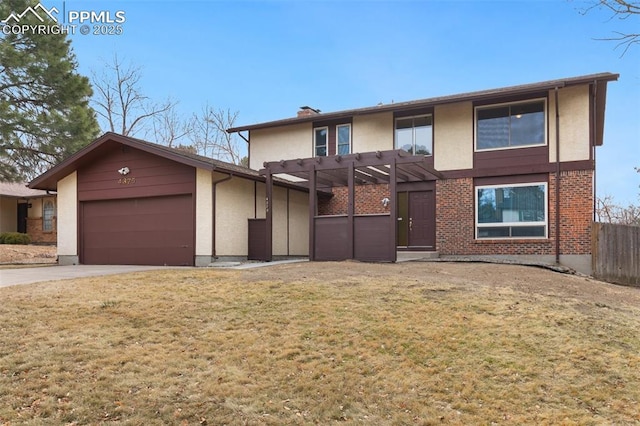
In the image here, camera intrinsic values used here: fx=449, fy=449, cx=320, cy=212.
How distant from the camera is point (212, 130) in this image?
32781 millimetres

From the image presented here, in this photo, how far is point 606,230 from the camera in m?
12.4

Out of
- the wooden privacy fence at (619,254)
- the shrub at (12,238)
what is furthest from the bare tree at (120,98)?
the wooden privacy fence at (619,254)

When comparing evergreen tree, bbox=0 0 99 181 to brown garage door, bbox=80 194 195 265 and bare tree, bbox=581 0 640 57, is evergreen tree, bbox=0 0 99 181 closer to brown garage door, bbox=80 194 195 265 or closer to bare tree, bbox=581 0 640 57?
brown garage door, bbox=80 194 195 265

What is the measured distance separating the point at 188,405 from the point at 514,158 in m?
12.5

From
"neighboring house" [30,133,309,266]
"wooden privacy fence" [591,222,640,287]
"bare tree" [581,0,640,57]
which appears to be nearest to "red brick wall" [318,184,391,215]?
"neighboring house" [30,133,309,266]

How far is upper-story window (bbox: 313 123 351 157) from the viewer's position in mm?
16125

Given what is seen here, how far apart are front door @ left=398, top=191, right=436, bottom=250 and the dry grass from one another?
23.9ft

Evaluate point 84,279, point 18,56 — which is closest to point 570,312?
point 84,279

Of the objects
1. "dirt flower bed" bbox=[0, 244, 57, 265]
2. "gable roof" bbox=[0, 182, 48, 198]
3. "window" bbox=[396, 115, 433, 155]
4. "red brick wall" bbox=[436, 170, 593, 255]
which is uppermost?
"window" bbox=[396, 115, 433, 155]

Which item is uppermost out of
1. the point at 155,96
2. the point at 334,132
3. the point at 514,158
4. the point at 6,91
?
the point at 155,96

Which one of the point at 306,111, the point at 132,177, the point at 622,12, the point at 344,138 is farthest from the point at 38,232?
the point at 622,12

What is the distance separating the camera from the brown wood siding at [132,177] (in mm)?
12844

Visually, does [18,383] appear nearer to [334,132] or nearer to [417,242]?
[417,242]

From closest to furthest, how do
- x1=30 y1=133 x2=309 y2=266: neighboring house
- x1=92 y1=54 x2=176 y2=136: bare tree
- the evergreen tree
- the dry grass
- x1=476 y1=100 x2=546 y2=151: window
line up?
the dry grass, x1=30 y1=133 x2=309 y2=266: neighboring house, x1=476 y1=100 x2=546 y2=151: window, the evergreen tree, x1=92 y1=54 x2=176 y2=136: bare tree
